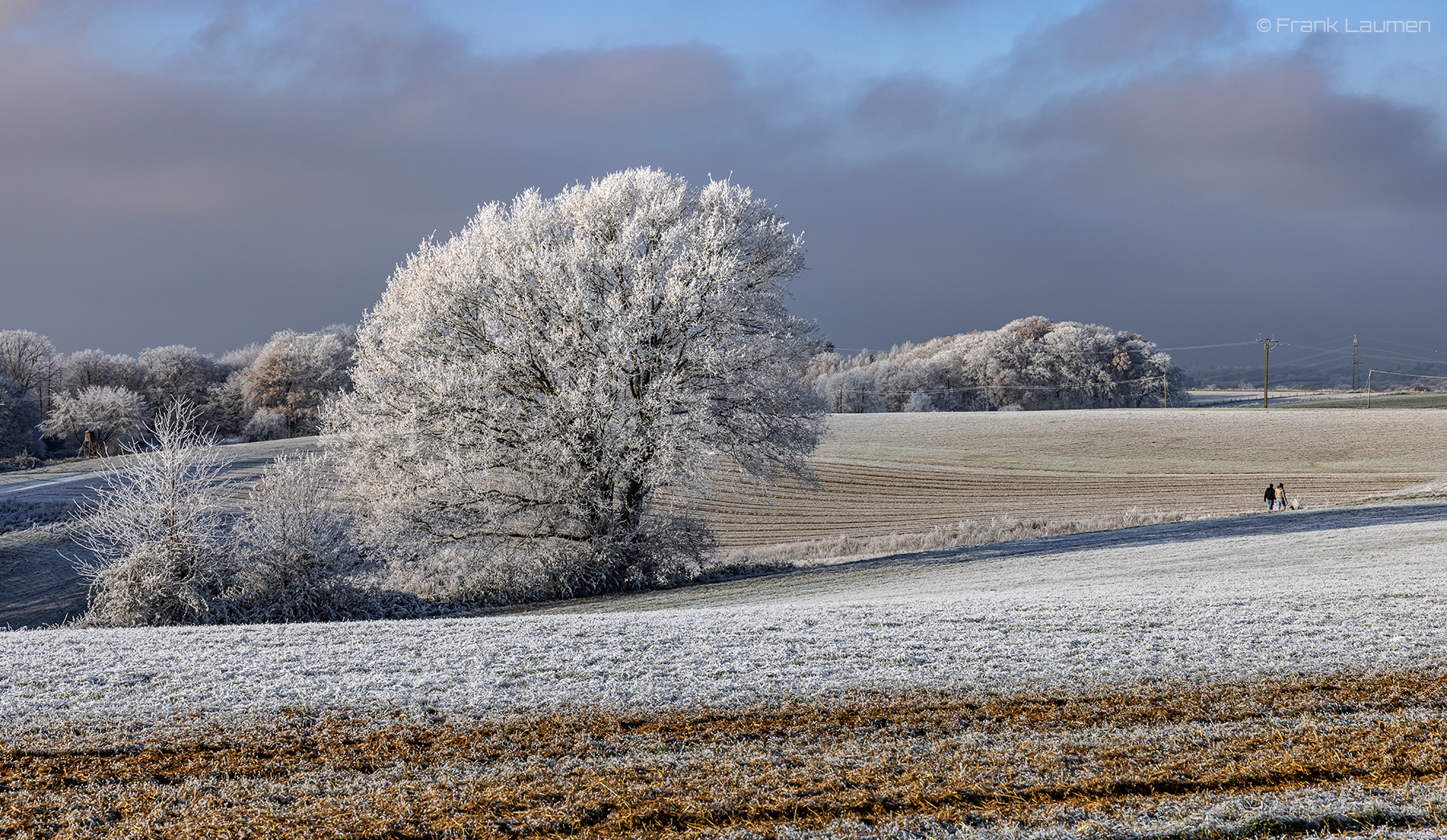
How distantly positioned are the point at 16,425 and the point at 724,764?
258 ft

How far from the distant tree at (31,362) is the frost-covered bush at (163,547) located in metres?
81.2

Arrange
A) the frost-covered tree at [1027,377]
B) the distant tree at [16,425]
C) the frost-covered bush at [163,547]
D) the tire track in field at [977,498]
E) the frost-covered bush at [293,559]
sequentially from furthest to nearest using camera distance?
1. the frost-covered tree at [1027,377]
2. the distant tree at [16,425]
3. the tire track in field at [977,498]
4. the frost-covered bush at [293,559]
5. the frost-covered bush at [163,547]

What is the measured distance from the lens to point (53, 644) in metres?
9.32

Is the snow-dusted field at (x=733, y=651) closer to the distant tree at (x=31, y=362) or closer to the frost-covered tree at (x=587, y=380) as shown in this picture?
the frost-covered tree at (x=587, y=380)

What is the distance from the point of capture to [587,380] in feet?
71.1

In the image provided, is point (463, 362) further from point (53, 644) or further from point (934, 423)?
point (934, 423)

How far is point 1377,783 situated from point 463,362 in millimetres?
21043

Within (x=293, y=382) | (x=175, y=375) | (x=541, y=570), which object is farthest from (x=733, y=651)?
(x=175, y=375)

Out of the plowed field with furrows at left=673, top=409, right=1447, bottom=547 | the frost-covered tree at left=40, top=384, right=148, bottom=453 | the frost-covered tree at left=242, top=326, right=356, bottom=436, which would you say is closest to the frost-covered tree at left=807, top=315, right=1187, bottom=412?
the plowed field with furrows at left=673, top=409, right=1447, bottom=547

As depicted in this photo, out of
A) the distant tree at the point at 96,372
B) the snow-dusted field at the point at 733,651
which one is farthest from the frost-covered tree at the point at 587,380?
the distant tree at the point at 96,372

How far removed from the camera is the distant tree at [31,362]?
8212 cm

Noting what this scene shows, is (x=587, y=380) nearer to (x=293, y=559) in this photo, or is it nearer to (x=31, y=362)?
(x=293, y=559)

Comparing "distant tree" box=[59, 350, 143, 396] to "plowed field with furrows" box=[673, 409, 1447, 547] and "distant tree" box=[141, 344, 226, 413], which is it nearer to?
"distant tree" box=[141, 344, 226, 413]

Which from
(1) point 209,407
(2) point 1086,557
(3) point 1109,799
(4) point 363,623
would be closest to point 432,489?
(4) point 363,623
